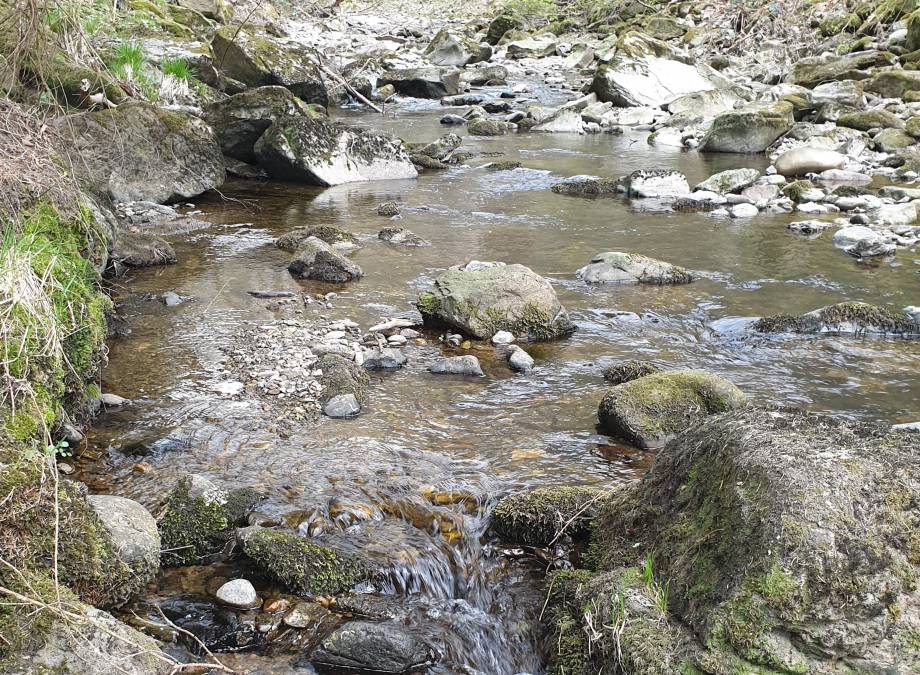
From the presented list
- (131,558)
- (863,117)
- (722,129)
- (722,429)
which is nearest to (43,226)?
(131,558)

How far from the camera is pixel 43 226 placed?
4.53 meters

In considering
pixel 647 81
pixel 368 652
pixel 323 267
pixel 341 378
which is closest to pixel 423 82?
pixel 647 81

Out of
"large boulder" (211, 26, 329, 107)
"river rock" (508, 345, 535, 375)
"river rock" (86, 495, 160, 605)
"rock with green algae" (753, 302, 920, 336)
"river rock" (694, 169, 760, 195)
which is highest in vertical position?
"large boulder" (211, 26, 329, 107)

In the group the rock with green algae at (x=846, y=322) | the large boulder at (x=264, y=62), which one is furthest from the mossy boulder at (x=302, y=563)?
the large boulder at (x=264, y=62)

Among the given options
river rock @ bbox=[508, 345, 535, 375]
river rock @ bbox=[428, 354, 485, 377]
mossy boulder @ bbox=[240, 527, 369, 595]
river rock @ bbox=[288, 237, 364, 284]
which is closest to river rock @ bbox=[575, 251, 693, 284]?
river rock @ bbox=[508, 345, 535, 375]

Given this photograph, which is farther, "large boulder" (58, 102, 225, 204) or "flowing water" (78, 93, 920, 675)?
"large boulder" (58, 102, 225, 204)

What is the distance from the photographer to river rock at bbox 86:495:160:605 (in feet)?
10.00

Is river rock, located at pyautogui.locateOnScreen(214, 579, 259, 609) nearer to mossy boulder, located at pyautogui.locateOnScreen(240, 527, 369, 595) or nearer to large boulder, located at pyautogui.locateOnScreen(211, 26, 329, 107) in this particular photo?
mossy boulder, located at pyautogui.locateOnScreen(240, 527, 369, 595)

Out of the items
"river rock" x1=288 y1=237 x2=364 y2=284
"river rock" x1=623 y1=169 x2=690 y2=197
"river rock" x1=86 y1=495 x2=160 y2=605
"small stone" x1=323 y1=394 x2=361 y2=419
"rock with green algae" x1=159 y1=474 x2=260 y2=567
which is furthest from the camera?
"river rock" x1=623 y1=169 x2=690 y2=197

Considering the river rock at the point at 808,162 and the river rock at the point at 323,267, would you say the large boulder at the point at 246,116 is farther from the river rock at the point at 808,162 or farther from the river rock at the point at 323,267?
the river rock at the point at 808,162

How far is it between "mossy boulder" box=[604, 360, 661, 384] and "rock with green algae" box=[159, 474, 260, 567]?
9.10ft

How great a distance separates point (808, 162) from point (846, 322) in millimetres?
7274

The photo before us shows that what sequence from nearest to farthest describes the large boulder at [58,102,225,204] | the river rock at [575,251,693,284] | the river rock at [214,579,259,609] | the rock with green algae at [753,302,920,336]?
1. the river rock at [214,579,259,609]
2. the rock with green algae at [753,302,920,336]
3. the river rock at [575,251,693,284]
4. the large boulder at [58,102,225,204]

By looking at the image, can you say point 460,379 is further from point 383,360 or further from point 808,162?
point 808,162
